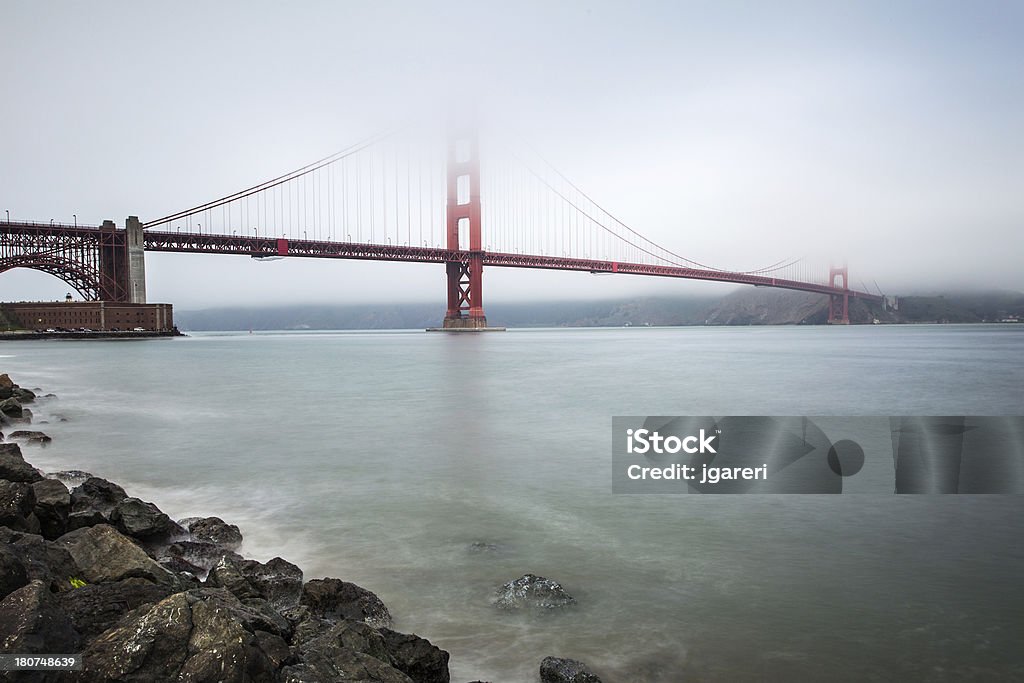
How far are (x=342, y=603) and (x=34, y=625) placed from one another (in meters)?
1.52

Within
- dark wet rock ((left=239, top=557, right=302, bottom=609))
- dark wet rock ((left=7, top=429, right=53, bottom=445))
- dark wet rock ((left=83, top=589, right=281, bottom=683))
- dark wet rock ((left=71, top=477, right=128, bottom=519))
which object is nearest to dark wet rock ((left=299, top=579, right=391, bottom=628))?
dark wet rock ((left=239, top=557, right=302, bottom=609))

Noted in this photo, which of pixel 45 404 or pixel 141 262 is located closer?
pixel 45 404

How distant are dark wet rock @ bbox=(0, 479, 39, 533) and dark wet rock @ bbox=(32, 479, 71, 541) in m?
0.19

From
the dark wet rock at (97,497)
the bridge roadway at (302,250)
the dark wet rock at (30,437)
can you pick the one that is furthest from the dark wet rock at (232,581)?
the bridge roadway at (302,250)

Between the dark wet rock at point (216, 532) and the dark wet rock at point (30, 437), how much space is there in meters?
5.72

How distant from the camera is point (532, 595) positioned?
369 centimetres

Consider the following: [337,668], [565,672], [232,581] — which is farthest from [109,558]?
[565,672]

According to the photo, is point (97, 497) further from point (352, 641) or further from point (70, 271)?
point (70, 271)

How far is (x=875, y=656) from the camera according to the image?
3057 millimetres

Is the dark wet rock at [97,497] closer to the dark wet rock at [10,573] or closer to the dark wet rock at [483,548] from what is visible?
the dark wet rock at [10,573]

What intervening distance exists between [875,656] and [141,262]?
61.7 meters

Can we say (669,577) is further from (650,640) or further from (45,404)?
(45,404)

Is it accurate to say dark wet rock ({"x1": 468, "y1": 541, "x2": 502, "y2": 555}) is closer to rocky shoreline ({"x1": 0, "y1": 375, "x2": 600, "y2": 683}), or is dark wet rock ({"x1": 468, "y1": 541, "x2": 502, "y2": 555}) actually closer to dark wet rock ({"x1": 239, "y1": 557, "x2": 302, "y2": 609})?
rocky shoreline ({"x1": 0, "y1": 375, "x2": 600, "y2": 683})

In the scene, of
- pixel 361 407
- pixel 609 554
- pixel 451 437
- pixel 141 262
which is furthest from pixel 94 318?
pixel 609 554
